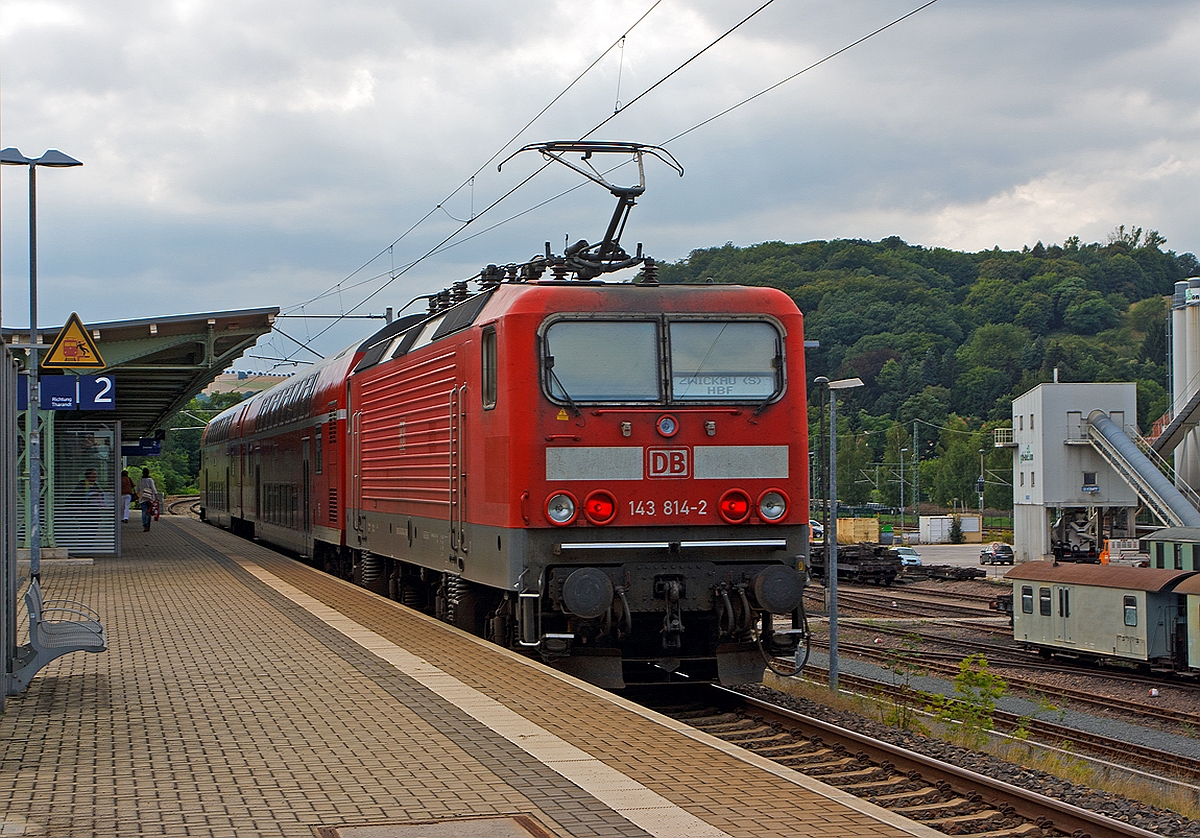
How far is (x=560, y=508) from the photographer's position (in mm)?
10977

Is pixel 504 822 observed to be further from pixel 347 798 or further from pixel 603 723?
pixel 603 723

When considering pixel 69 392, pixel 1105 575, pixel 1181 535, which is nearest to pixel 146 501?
pixel 69 392

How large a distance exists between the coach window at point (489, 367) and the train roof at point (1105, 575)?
66.1 feet

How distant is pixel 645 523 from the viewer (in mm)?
11125

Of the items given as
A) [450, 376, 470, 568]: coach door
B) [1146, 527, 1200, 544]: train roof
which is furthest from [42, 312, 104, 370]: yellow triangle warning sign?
[1146, 527, 1200, 544]: train roof

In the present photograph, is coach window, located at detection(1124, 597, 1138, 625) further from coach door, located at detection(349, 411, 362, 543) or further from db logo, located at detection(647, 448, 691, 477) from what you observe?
db logo, located at detection(647, 448, 691, 477)

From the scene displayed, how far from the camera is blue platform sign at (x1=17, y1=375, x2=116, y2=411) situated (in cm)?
1967

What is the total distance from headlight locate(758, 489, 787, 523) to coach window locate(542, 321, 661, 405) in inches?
49.3

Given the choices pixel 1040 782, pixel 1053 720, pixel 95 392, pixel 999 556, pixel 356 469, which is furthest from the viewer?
pixel 999 556

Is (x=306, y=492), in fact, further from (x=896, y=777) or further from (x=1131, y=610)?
(x=1131, y=610)

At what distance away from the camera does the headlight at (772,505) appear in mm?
11352

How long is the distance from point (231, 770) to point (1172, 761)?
1241 centimetres

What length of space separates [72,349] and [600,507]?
9.98 m

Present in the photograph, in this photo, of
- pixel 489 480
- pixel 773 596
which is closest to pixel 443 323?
pixel 489 480
